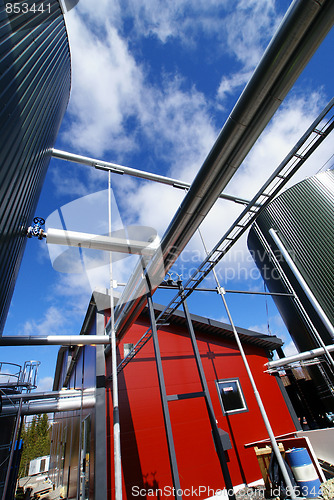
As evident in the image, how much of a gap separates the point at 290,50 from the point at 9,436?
14009 mm

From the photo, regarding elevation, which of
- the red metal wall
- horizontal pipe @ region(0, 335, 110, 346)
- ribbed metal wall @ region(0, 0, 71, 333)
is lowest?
the red metal wall

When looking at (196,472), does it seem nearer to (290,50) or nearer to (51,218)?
(51,218)

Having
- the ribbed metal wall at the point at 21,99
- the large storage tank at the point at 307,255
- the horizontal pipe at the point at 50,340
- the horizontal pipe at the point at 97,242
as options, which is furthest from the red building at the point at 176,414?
the ribbed metal wall at the point at 21,99

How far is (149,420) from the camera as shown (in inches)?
328

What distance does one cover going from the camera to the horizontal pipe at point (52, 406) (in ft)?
26.7

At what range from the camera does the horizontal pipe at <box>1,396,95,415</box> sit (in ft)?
26.7

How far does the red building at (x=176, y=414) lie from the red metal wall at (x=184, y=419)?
24 millimetres

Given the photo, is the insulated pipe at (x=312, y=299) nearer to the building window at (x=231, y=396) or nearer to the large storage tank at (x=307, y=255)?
the large storage tank at (x=307, y=255)

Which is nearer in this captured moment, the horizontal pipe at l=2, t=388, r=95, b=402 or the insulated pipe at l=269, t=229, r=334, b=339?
the horizontal pipe at l=2, t=388, r=95, b=402

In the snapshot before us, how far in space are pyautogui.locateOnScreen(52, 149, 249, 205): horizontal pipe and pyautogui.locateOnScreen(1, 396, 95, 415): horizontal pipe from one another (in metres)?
8.37

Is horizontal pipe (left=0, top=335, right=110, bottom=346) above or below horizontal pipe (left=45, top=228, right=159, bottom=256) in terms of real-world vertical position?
below

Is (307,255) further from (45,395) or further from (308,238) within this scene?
(45,395)

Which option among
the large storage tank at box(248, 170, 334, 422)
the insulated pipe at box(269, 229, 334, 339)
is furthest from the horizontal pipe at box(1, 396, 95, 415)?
the large storage tank at box(248, 170, 334, 422)

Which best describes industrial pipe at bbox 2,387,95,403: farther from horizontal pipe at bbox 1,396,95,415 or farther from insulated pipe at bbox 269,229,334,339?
insulated pipe at bbox 269,229,334,339
